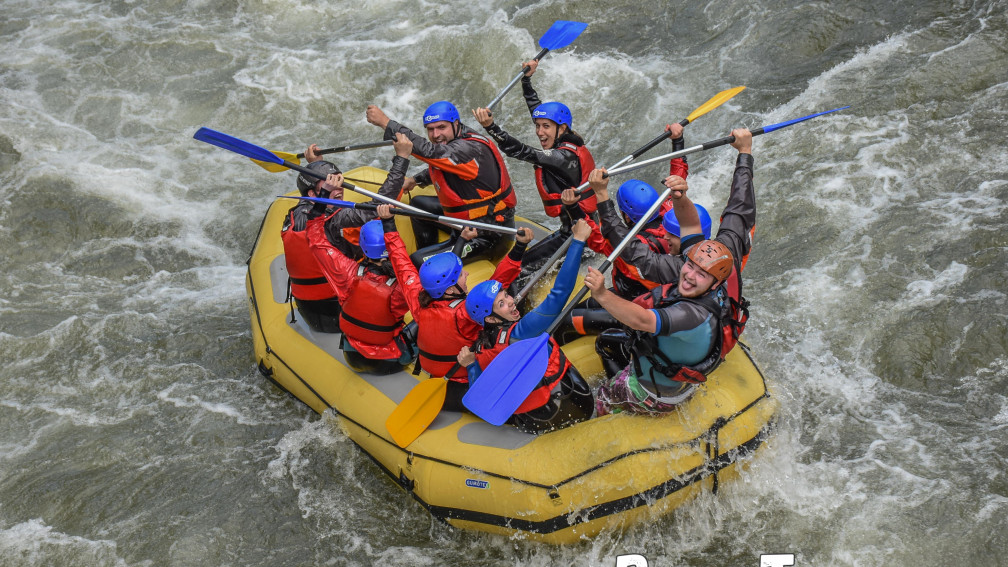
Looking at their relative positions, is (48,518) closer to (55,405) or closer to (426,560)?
(55,405)

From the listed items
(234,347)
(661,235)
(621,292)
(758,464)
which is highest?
(661,235)

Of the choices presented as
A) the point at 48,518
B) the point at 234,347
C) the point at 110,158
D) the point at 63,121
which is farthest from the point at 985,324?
the point at 63,121

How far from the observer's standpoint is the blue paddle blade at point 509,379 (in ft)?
12.3

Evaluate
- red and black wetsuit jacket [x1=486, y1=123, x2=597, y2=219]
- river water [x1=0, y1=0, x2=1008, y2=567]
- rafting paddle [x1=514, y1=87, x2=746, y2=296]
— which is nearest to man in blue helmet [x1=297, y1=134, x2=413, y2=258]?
red and black wetsuit jacket [x1=486, y1=123, x2=597, y2=219]

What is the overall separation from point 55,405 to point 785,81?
7.14 metres

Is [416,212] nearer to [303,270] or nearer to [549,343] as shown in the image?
[303,270]

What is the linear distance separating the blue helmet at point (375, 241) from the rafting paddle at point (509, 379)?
116 cm

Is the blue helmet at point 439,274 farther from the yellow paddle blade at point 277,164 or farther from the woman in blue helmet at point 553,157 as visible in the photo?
the yellow paddle blade at point 277,164

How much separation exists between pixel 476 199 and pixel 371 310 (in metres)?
1.21

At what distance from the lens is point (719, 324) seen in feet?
11.4

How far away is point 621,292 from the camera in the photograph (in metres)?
4.53

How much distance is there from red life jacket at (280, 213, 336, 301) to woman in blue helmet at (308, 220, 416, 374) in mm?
128

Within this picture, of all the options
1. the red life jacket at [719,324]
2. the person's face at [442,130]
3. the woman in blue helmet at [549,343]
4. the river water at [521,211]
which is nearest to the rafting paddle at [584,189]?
the woman in blue helmet at [549,343]

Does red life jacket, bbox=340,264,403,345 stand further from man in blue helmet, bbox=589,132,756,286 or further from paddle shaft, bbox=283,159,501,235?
man in blue helmet, bbox=589,132,756,286
